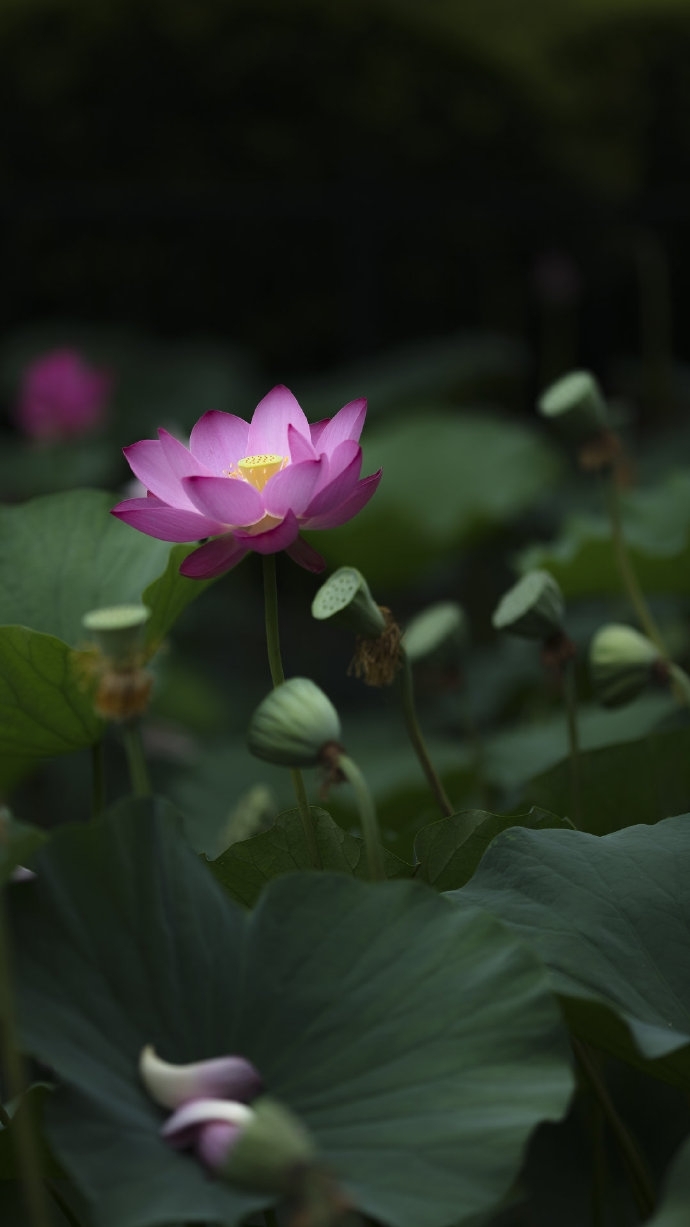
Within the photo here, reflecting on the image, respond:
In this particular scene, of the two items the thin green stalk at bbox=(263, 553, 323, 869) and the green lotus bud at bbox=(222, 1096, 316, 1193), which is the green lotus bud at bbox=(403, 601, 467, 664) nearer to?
the thin green stalk at bbox=(263, 553, 323, 869)

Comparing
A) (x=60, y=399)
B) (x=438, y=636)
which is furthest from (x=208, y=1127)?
(x=60, y=399)

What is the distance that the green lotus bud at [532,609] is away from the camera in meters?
0.67

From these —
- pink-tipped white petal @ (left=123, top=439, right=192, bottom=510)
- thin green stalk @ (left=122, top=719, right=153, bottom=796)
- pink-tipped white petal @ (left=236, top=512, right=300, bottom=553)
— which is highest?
pink-tipped white petal @ (left=123, top=439, right=192, bottom=510)

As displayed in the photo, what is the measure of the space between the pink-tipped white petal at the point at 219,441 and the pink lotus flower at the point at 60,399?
1642 mm

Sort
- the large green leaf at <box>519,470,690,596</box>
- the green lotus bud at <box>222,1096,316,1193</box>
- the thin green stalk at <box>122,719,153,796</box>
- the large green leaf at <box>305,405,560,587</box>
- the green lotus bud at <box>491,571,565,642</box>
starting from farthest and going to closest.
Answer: the large green leaf at <box>305,405,560,587</box>, the large green leaf at <box>519,470,690,596</box>, the green lotus bud at <box>491,571,565,642</box>, the thin green stalk at <box>122,719,153,796</box>, the green lotus bud at <box>222,1096,316,1193</box>

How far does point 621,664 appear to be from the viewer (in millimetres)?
750

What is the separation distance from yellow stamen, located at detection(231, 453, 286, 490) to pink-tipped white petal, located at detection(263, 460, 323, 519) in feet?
0.20

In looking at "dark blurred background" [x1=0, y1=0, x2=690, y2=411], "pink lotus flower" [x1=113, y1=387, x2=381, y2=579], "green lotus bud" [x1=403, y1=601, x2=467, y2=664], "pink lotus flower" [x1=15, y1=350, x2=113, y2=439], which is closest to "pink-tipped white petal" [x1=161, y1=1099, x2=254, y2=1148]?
"pink lotus flower" [x1=113, y1=387, x2=381, y2=579]

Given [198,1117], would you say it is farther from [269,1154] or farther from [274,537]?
[274,537]

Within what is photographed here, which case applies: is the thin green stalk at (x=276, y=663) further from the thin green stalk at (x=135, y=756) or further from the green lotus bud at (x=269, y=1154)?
the green lotus bud at (x=269, y=1154)

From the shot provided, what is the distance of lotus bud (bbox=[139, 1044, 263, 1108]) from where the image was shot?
411 millimetres

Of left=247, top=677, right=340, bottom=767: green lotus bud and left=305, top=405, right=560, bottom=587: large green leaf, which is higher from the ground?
left=305, top=405, right=560, bottom=587: large green leaf

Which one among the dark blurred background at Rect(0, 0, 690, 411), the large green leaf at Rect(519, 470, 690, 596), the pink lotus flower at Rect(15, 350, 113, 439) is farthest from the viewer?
the dark blurred background at Rect(0, 0, 690, 411)

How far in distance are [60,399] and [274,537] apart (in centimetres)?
177
